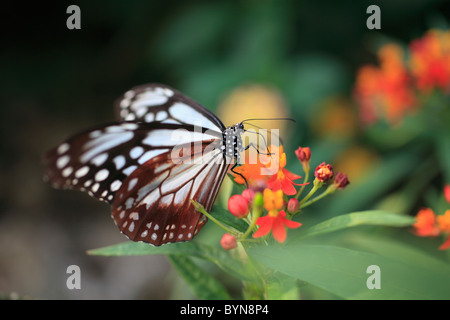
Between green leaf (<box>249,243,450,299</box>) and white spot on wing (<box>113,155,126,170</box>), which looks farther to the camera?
white spot on wing (<box>113,155,126,170</box>)

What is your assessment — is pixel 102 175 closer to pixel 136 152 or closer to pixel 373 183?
pixel 136 152

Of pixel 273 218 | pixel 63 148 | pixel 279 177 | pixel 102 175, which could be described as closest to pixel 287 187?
pixel 279 177

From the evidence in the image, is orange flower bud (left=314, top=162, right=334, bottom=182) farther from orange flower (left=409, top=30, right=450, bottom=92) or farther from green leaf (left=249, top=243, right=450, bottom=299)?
orange flower (left=409, top=30, right=450, bottom=92)

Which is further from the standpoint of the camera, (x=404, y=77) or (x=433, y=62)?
(x=404, y=77)

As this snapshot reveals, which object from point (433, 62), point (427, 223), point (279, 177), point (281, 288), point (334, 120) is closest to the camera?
point (281, 288)

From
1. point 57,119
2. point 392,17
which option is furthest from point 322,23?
point 57,119

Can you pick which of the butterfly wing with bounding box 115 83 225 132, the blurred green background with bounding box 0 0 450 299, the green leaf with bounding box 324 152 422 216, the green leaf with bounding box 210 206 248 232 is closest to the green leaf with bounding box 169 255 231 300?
the green leaf with bounding box 210 206 248 232
